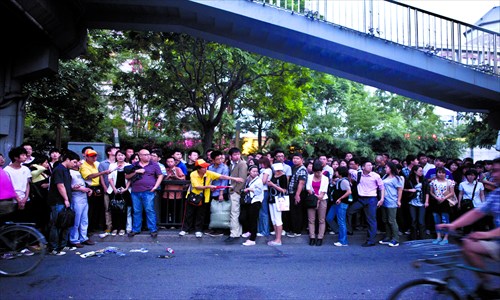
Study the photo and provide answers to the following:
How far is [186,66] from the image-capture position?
16.5 m

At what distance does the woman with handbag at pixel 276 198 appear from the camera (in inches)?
329

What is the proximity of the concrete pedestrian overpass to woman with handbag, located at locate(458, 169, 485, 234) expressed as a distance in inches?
139

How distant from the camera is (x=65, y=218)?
6.91m

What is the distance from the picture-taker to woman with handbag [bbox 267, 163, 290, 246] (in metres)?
8.36

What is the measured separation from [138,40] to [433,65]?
976cm

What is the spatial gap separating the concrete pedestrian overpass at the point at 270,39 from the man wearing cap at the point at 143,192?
13.8 ft

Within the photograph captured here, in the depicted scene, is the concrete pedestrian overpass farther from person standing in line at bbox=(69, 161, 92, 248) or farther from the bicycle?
the bicycle

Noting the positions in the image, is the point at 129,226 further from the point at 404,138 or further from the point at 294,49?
the point at 404,138

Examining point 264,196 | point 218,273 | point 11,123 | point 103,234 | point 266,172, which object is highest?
point 11,123

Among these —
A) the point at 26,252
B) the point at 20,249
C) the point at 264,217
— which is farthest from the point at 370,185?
the point at 20,249

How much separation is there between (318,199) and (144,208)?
393 centimetres

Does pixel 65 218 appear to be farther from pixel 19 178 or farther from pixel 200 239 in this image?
pixel 200 239

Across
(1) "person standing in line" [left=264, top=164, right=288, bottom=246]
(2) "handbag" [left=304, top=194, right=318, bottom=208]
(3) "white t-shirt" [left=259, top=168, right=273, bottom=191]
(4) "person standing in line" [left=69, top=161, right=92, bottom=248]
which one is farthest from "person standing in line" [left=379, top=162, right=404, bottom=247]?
(4) "person standing in line" [left=69, top=161, right=92, bottom=248]

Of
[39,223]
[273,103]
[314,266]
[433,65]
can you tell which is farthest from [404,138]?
[39,223]
